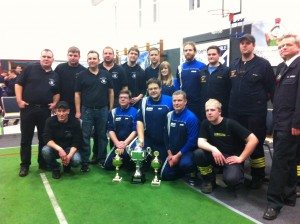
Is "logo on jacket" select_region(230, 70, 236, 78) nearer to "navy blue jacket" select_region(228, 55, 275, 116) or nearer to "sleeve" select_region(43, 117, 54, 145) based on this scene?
"navy blue jacket" select_region(228, 55, 275, 116)

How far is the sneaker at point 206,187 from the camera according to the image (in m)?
3.40

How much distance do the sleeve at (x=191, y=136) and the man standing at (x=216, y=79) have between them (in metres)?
0.43

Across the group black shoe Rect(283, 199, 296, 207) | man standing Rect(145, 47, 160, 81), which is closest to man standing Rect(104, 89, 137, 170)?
man standing Rect(145, 47, 160, 81)

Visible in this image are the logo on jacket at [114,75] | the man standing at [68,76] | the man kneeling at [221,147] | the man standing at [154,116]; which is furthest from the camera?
the logo on jacket at [114,75]

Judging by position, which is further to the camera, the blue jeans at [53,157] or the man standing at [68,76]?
the man standing at [68,76]

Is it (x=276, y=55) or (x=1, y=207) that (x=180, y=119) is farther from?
(x=276, y=55)

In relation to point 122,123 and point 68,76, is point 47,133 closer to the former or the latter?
point 68,76

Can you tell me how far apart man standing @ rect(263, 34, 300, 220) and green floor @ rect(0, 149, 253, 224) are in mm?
412

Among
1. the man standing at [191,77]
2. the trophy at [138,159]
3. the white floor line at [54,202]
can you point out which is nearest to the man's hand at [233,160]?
the man standing at [191,77]

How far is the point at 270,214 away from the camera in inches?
107

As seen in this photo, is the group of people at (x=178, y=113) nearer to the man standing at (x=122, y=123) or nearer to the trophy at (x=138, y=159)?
the man standing at (x=122, y=123)

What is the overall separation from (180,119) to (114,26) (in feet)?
39.6

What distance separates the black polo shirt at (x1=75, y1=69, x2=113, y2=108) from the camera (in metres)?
4.14

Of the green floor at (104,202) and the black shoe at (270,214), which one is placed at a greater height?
the black shoe at (270,214)
